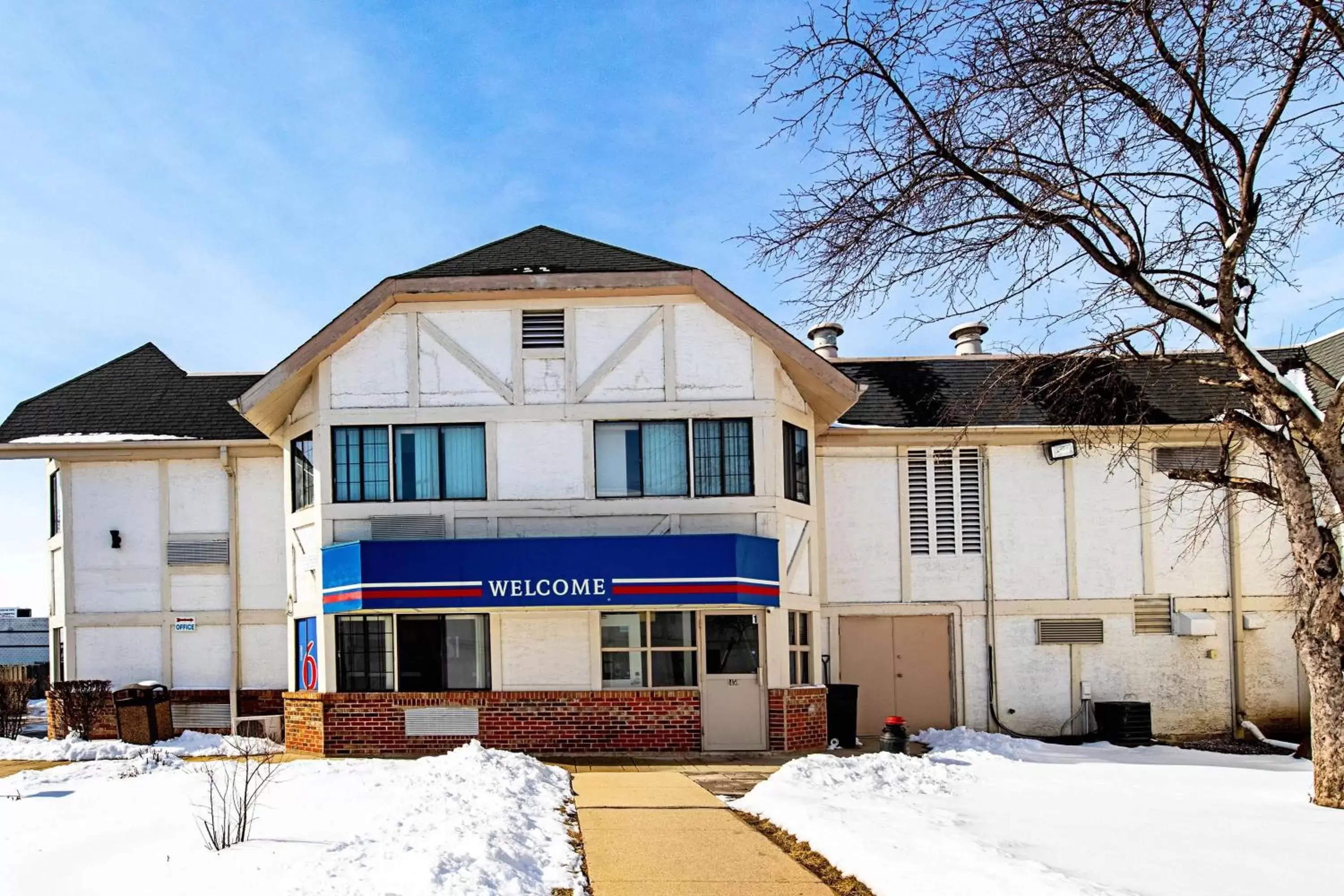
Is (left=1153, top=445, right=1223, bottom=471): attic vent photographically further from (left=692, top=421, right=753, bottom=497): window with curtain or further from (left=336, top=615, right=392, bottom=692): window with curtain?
(left=336, top=615, right=392, bottom=692): window with curtain

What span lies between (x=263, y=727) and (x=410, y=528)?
481 cm

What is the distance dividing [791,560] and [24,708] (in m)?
14.0

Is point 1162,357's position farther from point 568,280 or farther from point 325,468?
point 325,468

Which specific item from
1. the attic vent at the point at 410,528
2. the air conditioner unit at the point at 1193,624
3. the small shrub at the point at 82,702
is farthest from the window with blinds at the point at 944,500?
the small shrub at the point at 82,702

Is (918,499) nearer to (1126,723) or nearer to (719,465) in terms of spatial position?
(719,465)

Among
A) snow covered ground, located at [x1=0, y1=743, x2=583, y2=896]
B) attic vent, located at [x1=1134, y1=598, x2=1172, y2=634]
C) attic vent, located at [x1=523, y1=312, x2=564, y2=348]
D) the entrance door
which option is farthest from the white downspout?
attic vent, located at [x1=1134, y1=598, x2=1172, y2=634]

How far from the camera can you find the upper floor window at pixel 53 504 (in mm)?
20859

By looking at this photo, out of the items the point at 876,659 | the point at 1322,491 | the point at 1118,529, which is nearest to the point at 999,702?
the point at 876,659

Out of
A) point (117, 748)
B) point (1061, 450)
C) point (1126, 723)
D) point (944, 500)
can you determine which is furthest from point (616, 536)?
point (1126, 723)

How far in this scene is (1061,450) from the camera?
63.5 feet

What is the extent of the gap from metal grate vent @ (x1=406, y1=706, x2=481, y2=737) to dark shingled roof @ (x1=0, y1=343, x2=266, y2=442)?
6467 millimetres

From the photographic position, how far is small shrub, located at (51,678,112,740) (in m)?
18.5

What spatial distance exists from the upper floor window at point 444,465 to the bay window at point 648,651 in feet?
9.13

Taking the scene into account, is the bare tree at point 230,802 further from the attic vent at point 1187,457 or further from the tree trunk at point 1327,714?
the attic vent at point 1187,457
